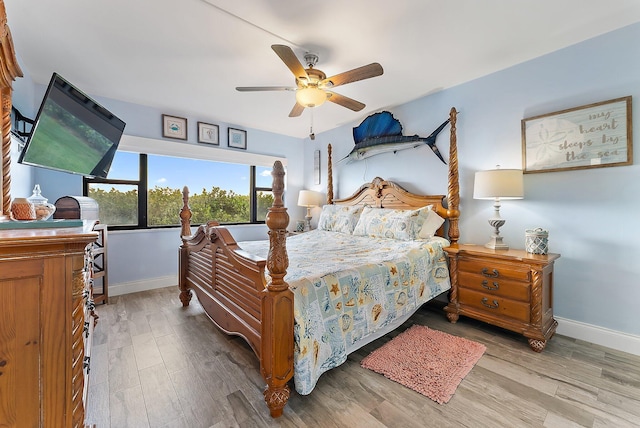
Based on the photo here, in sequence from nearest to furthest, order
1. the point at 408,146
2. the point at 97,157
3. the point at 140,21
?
the point at 140,21 < the point at 97,157 < the point at 408,146

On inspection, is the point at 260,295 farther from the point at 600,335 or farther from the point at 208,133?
the point at 208,133

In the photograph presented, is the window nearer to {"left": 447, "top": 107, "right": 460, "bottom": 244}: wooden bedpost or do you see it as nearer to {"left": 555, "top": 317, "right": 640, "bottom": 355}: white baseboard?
{"left": 447, "top": 107, "right": 460, "bottom": 244}: wooden bedpost

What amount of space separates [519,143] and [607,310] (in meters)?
1.62

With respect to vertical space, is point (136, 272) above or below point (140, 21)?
below

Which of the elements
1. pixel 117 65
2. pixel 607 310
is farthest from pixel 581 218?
pixel 117 65

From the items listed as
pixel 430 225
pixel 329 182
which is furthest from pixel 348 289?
pixel 329 182

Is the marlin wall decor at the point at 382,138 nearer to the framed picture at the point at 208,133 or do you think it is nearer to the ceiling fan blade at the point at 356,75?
the ceiling fan blade at the point at 356,75

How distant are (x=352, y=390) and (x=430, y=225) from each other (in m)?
1.92

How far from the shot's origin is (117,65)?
2564 millimetres

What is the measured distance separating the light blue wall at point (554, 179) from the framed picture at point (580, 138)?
0.07 metres

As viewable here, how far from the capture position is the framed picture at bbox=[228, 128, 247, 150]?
4.30m

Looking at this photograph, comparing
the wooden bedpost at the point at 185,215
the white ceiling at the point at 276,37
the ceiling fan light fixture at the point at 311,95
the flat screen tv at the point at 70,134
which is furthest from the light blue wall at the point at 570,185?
the flat screen tv at the point at 70,134

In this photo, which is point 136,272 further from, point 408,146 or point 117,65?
point 408,146

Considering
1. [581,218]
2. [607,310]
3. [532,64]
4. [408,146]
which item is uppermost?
[532,64]
